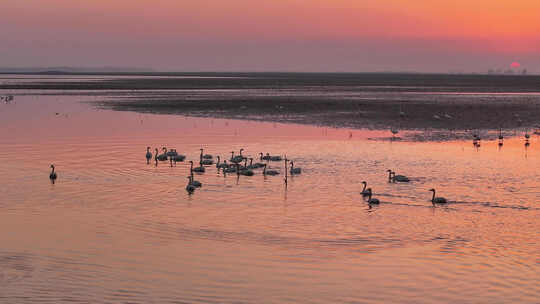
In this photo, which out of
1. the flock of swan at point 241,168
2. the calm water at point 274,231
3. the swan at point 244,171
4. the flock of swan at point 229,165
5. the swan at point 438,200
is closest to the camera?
the calm water at point 274,231

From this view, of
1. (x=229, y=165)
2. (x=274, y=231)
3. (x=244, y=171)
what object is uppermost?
(x=229, y=165)

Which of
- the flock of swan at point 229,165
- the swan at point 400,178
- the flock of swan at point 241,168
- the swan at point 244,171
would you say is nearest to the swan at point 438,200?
the flock of swan at point 241,168

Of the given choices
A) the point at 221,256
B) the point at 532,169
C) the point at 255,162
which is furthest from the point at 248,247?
the point at 532,169

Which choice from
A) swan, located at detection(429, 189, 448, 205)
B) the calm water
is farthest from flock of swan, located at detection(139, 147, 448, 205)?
the calm water

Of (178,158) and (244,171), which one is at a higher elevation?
(178,158)

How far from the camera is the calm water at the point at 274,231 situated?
15.6 metres

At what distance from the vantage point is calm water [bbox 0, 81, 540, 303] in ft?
51.0

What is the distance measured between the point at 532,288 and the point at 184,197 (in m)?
14.3

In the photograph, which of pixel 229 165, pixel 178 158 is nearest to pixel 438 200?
pixel 229 165

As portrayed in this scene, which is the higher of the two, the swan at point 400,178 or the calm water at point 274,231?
the swan at point 400,178

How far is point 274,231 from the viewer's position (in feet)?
67.9

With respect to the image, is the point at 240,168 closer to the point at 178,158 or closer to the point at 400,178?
the point at 178,158

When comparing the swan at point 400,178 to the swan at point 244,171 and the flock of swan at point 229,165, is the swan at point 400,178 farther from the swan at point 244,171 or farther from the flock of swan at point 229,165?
the swan at point 244,171

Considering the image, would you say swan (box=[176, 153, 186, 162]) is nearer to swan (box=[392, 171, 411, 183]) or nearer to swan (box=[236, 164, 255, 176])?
swan (box=[236, 164, 255, 176])
